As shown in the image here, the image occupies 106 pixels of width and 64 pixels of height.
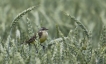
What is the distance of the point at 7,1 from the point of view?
26.7 feet

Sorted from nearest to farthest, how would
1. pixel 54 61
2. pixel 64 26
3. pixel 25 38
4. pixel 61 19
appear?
pixel 54 61 < pixel 25 38 < pixel 64 26 < pixel 61 19

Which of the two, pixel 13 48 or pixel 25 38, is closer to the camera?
pixel 13 48

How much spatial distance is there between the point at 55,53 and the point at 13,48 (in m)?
0.25

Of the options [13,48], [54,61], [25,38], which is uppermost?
[25,38]

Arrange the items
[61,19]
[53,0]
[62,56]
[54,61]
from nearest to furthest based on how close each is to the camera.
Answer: [54,61]
[62,56]
[61,19]
[53,0]

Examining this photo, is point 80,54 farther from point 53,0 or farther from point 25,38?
point 53,0

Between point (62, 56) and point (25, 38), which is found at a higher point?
point (25, 38)

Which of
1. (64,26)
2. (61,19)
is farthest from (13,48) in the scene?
(61,19)

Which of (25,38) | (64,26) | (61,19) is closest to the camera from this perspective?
(25,38)

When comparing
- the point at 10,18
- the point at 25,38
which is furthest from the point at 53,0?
the point at 25,38

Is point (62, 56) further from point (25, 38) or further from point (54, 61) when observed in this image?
point (25, 38)

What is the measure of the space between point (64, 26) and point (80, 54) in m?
4.66

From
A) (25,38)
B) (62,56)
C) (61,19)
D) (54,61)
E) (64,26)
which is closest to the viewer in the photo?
(54,61)

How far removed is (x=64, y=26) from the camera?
6.76m
